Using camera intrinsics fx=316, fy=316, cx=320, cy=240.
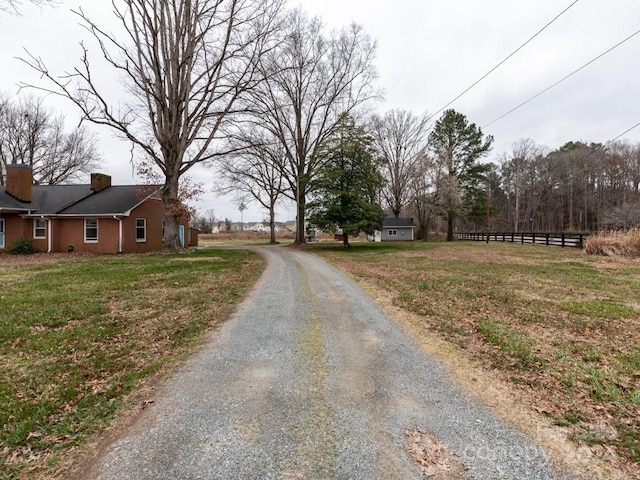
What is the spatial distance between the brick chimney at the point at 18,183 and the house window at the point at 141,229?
Answer: 6570 mm

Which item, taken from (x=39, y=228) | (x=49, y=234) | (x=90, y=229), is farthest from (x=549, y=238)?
(x=39, y=228)

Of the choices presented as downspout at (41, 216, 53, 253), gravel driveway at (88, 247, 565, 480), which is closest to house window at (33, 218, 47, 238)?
downspout at (41, 216, 53, 253)

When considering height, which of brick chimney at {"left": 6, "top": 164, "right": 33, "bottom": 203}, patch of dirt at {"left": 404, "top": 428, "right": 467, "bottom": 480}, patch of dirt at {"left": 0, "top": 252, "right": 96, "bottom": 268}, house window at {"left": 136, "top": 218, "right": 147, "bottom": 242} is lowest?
patch of dirt at {"left": 404, "top": 428, "right": 467, "bottom": 480}

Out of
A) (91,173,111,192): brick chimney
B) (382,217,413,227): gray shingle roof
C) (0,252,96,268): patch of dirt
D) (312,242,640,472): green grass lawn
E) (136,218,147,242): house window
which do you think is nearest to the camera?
(312,242,640,472): green grass lawn

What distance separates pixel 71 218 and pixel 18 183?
4097 millimetres

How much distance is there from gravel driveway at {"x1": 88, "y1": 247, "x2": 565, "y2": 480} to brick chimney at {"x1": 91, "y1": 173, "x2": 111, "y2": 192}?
22.0 metres

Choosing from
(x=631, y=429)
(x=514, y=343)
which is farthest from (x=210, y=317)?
(x=631, y=429)

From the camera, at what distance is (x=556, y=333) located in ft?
16.2

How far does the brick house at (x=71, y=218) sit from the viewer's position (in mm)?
18719

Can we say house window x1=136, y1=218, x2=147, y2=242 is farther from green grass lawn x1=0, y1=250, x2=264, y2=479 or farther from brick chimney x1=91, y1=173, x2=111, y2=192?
green grass lawn x1=0, y1=250, x2=264, y2=479

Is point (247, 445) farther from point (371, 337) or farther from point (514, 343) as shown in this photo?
point (514, 343)

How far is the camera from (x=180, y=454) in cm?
227

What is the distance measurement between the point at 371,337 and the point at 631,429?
2836 millimetres

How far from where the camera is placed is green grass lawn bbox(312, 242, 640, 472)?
9.40 ft
